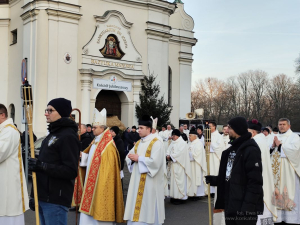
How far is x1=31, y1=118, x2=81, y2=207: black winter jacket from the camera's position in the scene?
4.31 m

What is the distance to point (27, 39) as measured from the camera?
67.8 feet

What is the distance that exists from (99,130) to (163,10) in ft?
62.5

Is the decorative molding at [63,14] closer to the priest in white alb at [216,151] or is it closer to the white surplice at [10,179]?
the priest in white alb at [216,151]

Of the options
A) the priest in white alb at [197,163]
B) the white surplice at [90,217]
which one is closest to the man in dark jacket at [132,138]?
the priest in white alb at [197,163]

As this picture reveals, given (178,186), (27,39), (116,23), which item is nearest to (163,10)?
(116,23)

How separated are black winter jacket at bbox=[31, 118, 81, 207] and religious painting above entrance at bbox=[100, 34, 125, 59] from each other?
18.0 metres

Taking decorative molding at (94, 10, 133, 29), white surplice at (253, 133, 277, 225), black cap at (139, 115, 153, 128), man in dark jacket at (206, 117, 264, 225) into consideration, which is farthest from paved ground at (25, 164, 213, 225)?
decorative molding at (94, 10, 133, 29)

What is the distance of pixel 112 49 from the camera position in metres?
22.5

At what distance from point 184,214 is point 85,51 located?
14.4 metres

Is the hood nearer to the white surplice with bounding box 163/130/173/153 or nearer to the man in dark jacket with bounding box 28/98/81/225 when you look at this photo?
the man in dark jacket with bounding box 28/98/81/225

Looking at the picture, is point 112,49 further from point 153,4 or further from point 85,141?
point 85,141

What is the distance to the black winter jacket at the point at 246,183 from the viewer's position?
442 cm

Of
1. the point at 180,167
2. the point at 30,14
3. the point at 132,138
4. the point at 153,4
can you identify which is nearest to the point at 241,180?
the point at 180,167

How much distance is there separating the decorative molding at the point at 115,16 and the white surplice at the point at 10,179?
693 inches
